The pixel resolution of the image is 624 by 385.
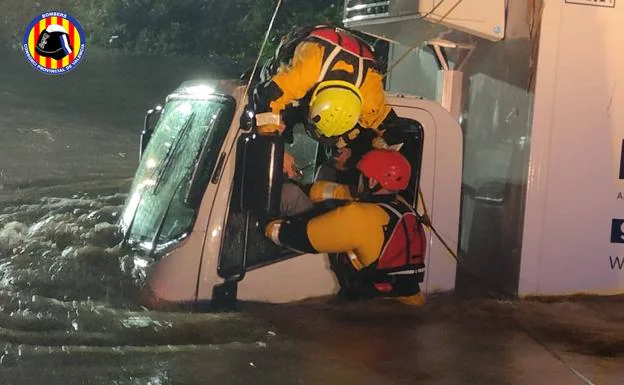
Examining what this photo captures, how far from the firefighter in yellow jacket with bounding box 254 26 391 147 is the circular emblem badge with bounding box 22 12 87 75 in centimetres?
1197

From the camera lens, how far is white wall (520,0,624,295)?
4.64m

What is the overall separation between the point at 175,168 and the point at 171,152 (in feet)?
0.62

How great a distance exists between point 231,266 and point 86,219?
2703 mm

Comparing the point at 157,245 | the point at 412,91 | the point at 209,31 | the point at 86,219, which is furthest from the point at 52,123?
the point at 157,245

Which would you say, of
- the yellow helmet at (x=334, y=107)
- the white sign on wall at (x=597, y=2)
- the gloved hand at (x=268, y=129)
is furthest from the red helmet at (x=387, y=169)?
the white sign on wall at (x=597, y=2)

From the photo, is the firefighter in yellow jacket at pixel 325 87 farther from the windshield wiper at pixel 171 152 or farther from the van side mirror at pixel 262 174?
the windshield wiper at pixel 171 152

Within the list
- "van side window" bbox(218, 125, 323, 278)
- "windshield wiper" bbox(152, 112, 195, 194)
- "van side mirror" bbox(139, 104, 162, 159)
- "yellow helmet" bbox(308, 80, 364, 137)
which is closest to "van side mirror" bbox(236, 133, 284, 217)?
"van side window" bbox(218, 125, 323, 278)

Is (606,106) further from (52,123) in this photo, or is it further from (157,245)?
(52,123)

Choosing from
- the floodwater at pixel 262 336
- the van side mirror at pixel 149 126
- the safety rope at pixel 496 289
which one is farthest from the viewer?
the van side mirror at pixel 149 126

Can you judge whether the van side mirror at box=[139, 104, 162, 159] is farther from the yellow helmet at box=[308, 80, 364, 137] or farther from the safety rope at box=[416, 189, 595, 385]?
the safety rope at box=[416, 189, 595, 385]

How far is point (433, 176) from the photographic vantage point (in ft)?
14.9

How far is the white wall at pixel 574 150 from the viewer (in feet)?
15.2

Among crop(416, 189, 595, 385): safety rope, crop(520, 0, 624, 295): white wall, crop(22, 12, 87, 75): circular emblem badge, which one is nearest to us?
crop(416, 189, 595, 385): safety rope

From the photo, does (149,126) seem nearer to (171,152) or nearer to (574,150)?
(171,152)
